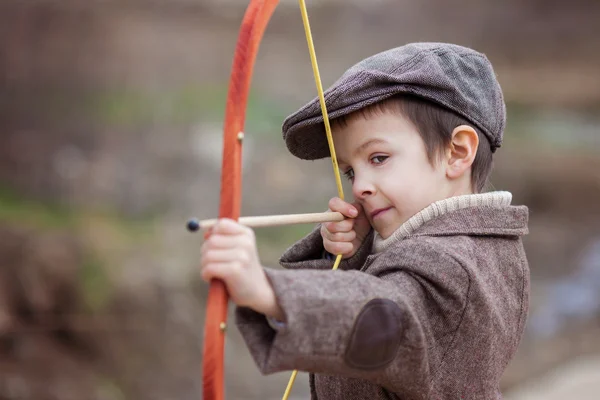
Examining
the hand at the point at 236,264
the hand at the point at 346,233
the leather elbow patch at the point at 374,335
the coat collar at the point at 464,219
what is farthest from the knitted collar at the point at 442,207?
the hand at the point at 236,264

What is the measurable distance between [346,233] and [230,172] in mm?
431

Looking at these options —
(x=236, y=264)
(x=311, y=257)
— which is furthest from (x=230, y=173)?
(x=311, y=257)

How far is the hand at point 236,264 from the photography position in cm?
81

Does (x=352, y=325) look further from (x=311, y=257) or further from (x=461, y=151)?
(x=311, y=257)

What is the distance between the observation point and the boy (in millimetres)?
846

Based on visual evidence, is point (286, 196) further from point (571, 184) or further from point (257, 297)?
point (257, 297)

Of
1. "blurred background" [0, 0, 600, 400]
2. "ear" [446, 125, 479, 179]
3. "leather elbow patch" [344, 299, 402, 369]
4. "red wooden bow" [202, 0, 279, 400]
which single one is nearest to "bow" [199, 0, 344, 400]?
"red wooden bow" [202, 0, 279, 400]

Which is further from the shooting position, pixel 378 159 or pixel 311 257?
pixel 311 257

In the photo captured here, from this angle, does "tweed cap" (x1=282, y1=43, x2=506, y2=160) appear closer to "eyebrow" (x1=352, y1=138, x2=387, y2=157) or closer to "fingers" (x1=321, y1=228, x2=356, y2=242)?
"eyebrow" (x1=352, y1=138, x2=387, y2=157)

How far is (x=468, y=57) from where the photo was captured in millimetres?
1177

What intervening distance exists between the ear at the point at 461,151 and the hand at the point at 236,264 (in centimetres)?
44

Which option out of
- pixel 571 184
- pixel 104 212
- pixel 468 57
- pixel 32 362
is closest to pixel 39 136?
pixel 104 212

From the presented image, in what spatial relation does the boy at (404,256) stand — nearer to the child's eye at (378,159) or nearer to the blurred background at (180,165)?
the child's eye at (378,159)

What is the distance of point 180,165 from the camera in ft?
16.0
